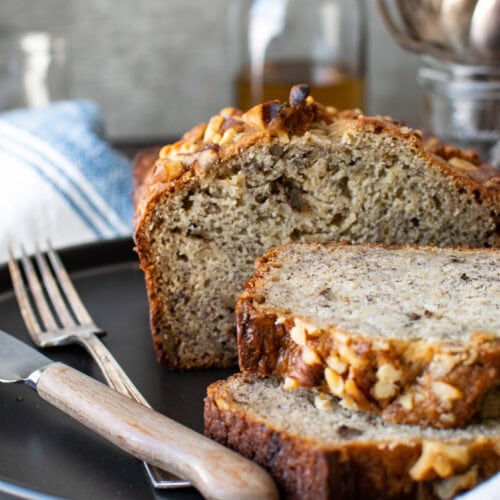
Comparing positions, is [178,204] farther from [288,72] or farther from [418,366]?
[288,72]

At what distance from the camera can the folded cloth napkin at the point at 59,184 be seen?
171 inches

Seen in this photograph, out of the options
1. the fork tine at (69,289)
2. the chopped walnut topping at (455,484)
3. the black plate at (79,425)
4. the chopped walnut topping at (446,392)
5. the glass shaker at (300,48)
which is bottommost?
the black plate at (79,425)

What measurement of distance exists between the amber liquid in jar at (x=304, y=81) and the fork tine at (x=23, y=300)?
8.18ft

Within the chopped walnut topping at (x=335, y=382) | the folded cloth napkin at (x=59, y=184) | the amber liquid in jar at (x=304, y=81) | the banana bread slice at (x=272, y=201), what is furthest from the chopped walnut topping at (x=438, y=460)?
the amber liquid in jar at (x=304, y=81)

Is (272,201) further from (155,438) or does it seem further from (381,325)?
(155,438)

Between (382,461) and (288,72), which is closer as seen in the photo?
(382,461)

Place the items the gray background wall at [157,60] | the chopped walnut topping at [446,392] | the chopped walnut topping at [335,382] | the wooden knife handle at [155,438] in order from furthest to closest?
the gray background wall at [157,60]
the chopped walnut topping at [335,382]
the chopped walnut topping at [446,392]
the wooden knife handle at [155,438]

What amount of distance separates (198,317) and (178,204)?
412mm

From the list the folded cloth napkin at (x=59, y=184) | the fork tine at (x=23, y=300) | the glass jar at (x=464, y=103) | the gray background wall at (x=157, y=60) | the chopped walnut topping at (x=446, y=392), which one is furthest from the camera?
the gray background wall at (x=157, y=60)

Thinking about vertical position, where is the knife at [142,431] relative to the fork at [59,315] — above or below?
above

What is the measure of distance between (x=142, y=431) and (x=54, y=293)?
1287 millimetres

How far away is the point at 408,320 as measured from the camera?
232 centimetres

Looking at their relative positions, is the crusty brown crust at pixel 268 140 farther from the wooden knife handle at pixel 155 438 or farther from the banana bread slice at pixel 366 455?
the banana bread slice at pixel 366 455

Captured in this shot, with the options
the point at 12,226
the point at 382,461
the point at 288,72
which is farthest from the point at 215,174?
the point at 288,72
